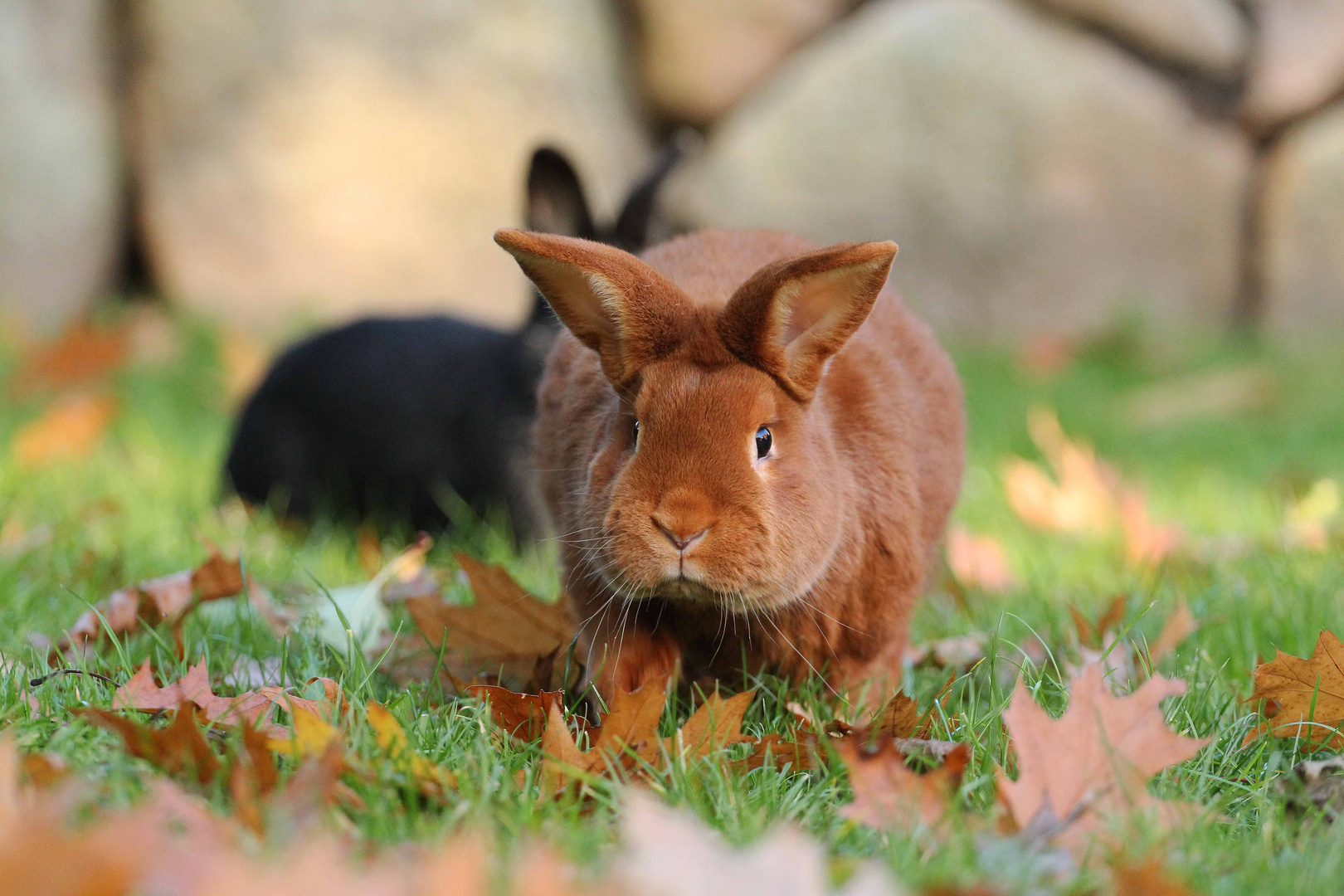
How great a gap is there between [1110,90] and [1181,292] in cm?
101

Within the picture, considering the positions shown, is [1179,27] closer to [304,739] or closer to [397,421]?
[397,421]

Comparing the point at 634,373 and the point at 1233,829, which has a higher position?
the point at 634,373

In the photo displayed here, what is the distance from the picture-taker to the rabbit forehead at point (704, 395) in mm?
1632

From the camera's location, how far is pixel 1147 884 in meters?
1.07

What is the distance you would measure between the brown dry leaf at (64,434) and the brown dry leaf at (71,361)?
31 cm

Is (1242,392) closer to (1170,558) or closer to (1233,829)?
(1170,558)

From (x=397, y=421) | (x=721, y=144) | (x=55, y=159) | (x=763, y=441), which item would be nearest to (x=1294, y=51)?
(x=721, y=144)

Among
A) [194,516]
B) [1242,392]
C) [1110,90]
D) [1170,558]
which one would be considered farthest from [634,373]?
[1110,90]

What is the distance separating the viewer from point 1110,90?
5637 mm

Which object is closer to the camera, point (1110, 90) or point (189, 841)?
point (189, 841)

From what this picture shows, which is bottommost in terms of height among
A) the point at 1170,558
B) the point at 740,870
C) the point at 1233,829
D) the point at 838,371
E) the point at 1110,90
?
the point at 1170,558

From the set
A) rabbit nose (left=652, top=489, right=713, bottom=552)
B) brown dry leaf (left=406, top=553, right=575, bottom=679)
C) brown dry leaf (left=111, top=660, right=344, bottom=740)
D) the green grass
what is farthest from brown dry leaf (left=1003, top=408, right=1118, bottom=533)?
brown dry leaf (left=111, top=660, right=344, bottom=740)

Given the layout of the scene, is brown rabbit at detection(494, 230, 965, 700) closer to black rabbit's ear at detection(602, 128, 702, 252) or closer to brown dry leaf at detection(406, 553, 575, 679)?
brown dry leaf at detection(406, 553, 575, 679)

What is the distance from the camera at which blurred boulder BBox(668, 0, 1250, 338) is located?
5656 mm
